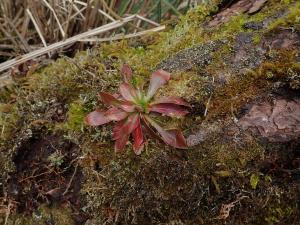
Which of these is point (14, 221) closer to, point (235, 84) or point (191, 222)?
point (191, 222)

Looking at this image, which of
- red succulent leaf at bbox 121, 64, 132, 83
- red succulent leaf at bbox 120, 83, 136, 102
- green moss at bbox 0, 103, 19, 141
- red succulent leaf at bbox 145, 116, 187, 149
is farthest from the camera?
green moss at bbox 0, 103, 19, 141

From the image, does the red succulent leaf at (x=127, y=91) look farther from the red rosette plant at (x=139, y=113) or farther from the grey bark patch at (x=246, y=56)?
the grey bark patch at (x=246, y=56)

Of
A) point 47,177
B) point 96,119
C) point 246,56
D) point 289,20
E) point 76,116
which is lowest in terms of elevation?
point 47,177

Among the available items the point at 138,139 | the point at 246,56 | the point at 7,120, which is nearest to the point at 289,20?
the point at 246,56

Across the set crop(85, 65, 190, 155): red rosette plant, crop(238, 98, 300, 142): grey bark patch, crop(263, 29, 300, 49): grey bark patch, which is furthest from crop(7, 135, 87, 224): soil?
crop(263, 29, 300, 49): grey bark patch

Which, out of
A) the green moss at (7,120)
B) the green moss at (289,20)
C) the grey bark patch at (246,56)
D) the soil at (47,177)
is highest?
the green moss at (289,20)

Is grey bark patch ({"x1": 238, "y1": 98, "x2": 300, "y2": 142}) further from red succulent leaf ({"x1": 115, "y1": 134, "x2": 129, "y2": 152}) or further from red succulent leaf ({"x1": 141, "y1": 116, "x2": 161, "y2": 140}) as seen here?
red succulent leaf ({"x1": 115, "y1": 134, "x2": 129, "y2": 152})

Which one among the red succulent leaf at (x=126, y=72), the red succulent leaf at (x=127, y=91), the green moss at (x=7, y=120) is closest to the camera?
the red succulent leaf at (x=127, y=91)

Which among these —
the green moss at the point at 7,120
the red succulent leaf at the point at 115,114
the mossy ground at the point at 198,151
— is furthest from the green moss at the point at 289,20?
the green moss at the point at 7,120

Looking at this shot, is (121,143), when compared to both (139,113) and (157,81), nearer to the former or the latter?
(139,113)
